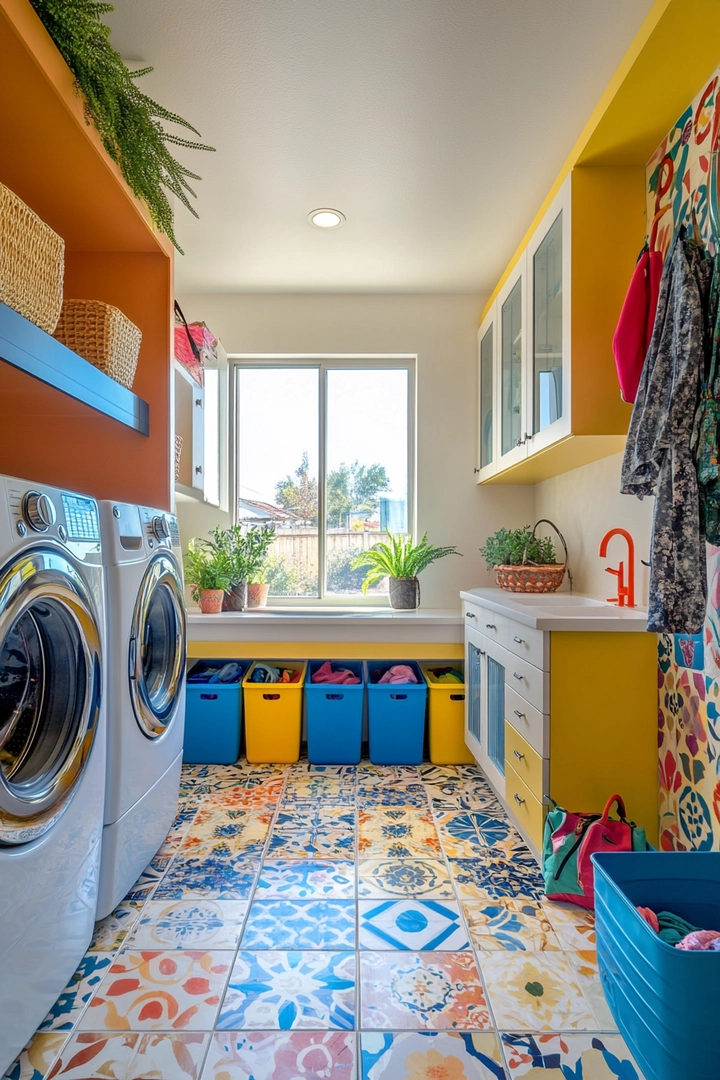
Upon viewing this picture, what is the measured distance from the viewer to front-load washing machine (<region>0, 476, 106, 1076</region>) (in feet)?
3.44

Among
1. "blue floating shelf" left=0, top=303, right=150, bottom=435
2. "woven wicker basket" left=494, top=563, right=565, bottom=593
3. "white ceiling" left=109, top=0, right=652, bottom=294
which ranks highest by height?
"white ceiling" left=109, top=0, right=652, bottom=294

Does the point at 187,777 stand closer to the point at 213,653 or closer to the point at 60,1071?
the point at 213,653

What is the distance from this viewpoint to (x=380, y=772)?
2.68m

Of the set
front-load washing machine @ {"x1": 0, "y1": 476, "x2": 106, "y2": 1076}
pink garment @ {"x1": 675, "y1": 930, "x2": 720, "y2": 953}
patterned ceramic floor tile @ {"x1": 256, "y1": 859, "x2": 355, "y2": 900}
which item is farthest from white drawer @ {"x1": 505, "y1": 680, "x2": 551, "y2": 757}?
front-load washing machine @ {"x1": 0, "y1": 476, "x2": 106, "y2": 1076}

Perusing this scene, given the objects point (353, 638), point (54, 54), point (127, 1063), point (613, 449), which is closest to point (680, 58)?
point (613, 449)

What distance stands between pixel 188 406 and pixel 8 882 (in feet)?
6.72

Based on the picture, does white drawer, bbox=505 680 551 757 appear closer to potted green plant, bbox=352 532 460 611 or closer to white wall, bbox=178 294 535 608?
potted green plant, bbox=352 532 460 611

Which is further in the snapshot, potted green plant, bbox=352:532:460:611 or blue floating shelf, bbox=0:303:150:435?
Result: potted green plant, bbox=352:532:460:611

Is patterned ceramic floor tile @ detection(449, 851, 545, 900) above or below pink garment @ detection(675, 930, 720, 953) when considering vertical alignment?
below

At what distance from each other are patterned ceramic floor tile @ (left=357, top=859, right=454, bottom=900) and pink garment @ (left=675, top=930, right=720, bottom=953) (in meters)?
0.69

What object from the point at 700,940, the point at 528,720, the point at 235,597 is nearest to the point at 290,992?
the point at 700,940

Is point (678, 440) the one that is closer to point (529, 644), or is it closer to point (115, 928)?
point (529, 644)

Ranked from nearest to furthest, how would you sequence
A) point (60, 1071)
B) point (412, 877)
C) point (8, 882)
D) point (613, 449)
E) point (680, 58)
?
point (8, 882)
point (60, 1071)
point (680, 58)
point (412, 877)
point (613, 449)

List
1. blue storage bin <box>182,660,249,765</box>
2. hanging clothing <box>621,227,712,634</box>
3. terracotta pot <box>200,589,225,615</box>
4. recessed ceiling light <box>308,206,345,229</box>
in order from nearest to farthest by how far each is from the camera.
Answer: hanging clothing <box>621,227,712,634</box>
recessed ceiling light <box>308,206,345,229</box>
blue storage bin <box>182,660,249,765</box>
terracotta pot <box>200,589,225,615</box>
